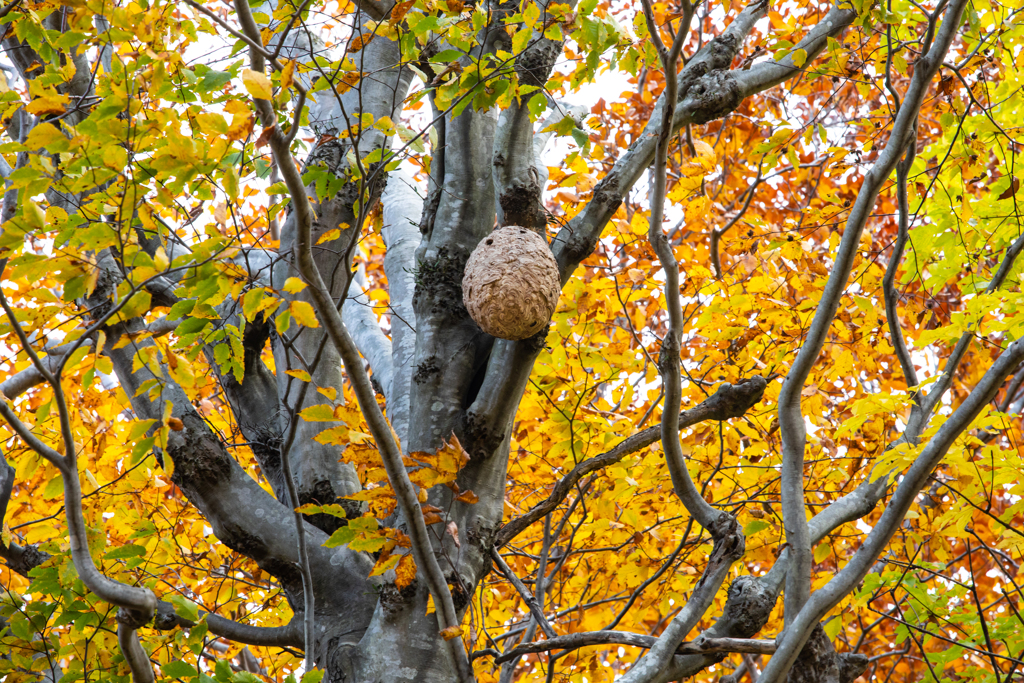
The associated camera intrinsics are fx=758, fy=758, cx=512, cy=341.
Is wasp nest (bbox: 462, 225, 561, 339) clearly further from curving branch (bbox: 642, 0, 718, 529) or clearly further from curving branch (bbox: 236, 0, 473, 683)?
curving branch (bbox: 236, 0, 473, 683)

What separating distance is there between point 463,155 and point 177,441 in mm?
1531

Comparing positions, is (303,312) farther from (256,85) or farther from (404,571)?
(404,571)

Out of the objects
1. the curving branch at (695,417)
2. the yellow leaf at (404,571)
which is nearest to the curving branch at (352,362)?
the yellow leaf at (404,571)

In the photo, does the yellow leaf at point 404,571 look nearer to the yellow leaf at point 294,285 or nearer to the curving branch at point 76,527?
the curving branch at point 76,527

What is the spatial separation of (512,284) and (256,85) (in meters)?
1.04

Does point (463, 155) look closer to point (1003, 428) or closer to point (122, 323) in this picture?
point (122, 323)

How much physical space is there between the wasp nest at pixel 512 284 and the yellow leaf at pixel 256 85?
0.99 metres

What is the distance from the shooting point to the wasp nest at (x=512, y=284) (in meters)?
2.45

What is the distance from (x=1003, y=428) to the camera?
9.91 feet

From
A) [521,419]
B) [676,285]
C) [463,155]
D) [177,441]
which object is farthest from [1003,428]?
[177,441]

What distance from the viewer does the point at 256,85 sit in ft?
5.45

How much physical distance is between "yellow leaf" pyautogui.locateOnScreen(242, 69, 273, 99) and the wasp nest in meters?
0.99

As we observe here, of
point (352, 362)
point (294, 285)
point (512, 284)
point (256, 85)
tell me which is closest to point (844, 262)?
point (512, 284)

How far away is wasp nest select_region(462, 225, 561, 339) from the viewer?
8.05 ft
